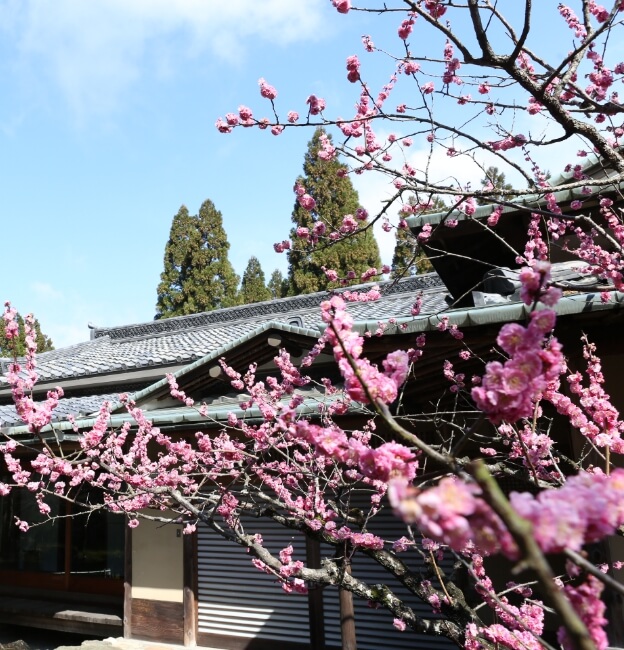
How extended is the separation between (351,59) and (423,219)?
2.20 metres

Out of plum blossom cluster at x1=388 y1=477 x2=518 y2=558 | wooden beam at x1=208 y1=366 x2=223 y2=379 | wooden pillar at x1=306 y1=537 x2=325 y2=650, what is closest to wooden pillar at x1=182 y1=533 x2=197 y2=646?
wooden pillar at x1=306 y1=537 x2=325 y2=650

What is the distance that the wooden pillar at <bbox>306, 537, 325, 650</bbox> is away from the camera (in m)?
6.88

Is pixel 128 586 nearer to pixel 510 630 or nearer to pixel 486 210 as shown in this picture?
pixel 510 630

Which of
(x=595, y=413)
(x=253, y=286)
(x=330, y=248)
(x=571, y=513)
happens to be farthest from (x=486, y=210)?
(x=253, y=286)

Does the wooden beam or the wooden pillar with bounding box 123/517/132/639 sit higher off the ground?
the wooden beam

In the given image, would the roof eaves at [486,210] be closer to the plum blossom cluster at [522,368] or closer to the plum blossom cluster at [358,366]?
the plum blossom cluster at [358,366]

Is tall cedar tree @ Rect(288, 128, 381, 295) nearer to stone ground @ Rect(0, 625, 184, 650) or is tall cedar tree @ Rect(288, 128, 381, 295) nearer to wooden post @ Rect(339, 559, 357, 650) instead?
stone ground @ Rect(0, 625, 184, 650)

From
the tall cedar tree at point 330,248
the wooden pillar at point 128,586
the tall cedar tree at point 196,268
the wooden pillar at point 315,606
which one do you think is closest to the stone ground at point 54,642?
the wooden pillar at point 128,586

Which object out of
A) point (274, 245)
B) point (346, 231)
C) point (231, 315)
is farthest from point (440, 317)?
point (231, 315)

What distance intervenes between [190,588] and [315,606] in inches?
75.3

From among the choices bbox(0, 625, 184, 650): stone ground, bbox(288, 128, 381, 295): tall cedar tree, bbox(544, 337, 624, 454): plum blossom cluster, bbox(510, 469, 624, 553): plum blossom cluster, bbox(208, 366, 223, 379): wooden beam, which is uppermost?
bbox(288, 128, 381, 295): tall cedar tree

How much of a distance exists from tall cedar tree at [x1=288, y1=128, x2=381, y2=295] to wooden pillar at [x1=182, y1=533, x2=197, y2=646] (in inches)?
651

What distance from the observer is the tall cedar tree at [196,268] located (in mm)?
27625

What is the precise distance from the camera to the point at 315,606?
6.96m
